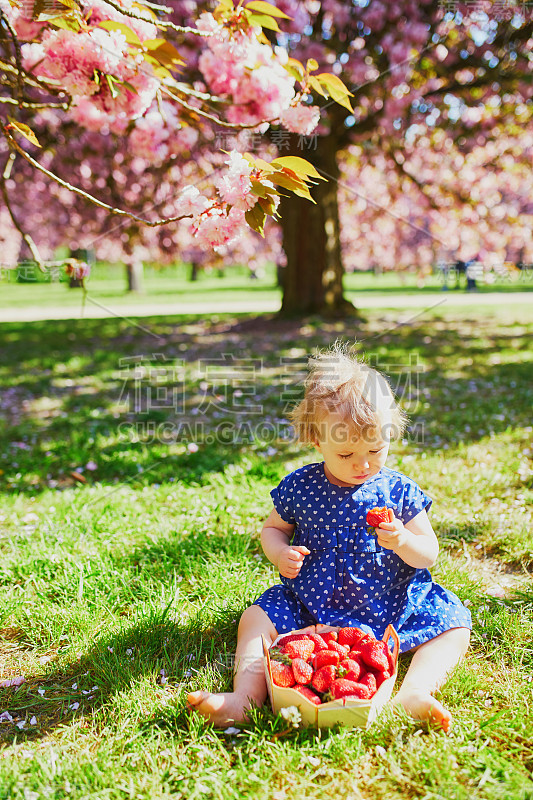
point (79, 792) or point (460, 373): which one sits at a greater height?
point (460, 373)

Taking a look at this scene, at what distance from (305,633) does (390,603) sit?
0.28 meters

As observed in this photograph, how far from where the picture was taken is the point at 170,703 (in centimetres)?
159

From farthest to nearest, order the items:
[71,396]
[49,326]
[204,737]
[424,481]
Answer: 1. [49,326]
2. [71,396]
3. [424,481]
4. [204,737]

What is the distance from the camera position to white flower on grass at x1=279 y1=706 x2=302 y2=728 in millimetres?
1423

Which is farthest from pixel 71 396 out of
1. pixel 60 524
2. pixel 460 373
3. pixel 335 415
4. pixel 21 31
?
pixel 335 415

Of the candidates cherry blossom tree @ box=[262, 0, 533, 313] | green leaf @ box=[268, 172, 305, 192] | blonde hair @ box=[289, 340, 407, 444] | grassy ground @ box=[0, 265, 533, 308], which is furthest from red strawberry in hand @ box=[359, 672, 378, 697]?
grassy ground @ box=[0, 265, 533, 308]

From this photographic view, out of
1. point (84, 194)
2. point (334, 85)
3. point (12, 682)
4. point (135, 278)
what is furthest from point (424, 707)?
point (135, 278)

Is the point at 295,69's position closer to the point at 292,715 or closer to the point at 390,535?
the point at 390,535

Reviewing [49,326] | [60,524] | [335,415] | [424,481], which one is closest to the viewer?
[335,415]

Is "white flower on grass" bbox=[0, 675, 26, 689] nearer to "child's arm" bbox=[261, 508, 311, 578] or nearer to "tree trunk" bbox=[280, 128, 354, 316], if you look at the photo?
"child's arm" bbox=[261, 508, 311, 578]

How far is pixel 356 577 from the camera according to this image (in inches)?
69.1

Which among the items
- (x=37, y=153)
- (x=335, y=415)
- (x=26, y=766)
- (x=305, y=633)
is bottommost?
(x=26, y=766)

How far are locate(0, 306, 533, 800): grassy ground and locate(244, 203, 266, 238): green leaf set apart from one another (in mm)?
1184

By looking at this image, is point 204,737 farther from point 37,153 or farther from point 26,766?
point 37,153
